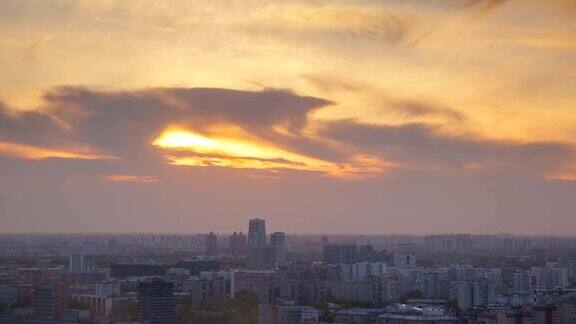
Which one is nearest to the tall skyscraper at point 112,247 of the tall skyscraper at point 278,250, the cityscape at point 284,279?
the cityscape at point 284,279

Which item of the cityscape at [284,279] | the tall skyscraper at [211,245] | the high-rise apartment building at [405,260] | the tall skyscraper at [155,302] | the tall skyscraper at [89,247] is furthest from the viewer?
the high-rise apartment building at [405,260]

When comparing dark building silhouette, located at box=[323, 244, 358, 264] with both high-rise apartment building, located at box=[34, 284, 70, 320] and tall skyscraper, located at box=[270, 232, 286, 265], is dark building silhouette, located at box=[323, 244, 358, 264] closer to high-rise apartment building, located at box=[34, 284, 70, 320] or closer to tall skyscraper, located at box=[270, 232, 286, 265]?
tall skyscraper, located at box=[270, 232, 286, 265]

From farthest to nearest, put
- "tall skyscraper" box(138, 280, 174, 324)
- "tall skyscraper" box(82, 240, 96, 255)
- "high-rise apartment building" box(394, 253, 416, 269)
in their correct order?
"high-rise apartment building" box(394, 253, 416, 269), "tall skyscraper" box(82, 240, 96, 255), "tall skyscraper" box(138, 280, 174, 324)

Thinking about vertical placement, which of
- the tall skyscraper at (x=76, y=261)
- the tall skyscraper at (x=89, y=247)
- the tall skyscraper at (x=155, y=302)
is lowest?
the tall skyscraper at (x=155, y=302)

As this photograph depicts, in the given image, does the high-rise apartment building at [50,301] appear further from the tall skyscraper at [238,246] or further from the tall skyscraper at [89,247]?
the tall skyscraper at [238,246]

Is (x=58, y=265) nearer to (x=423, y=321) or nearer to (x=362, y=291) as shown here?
(x=362, y=291)

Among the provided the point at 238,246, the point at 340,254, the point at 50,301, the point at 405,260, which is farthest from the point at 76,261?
the point at 405,260

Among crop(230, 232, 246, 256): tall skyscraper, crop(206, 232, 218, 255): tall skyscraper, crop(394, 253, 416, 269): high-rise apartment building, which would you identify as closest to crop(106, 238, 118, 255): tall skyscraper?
crop(206, 232, 218, 255): tall skyscraper
